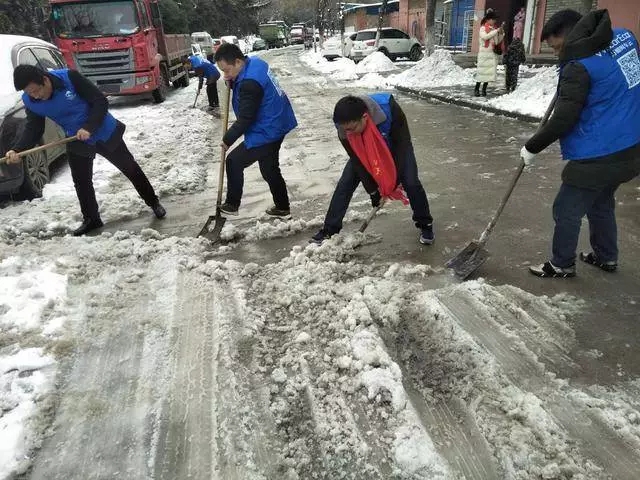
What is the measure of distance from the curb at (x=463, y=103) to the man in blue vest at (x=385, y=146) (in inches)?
217

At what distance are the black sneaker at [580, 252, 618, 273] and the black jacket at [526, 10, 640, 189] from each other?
69 cm

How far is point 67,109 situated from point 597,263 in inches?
169

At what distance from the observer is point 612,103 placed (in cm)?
260

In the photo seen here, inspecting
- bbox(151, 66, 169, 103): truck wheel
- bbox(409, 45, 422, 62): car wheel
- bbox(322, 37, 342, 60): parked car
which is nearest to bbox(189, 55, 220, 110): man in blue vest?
bbox(151, 66, 169, 103): truck wheel

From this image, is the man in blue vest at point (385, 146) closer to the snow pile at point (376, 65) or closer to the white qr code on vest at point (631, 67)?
the white qr code on vest at point (631, 67)

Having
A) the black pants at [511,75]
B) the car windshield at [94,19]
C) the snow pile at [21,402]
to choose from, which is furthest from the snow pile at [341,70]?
the snow pile at [21,402]

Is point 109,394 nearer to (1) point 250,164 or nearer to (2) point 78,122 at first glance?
(1) point 250,164

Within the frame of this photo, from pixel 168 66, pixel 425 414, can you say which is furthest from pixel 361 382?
pixel 168 66

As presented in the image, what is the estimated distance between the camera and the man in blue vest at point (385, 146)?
10.1ft

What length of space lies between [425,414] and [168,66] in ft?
48.3

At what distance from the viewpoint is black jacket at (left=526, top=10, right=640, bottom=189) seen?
2.52 meters

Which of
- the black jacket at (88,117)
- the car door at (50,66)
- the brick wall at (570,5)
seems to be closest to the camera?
the black jacket at (88,117)

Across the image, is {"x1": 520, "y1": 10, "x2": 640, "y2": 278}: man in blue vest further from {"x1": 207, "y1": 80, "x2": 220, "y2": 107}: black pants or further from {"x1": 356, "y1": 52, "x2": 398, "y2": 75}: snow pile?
{"x1": 356, "y1": 52, "x2": 398, "y2": 75}: snow pile

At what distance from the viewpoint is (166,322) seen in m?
2.93
